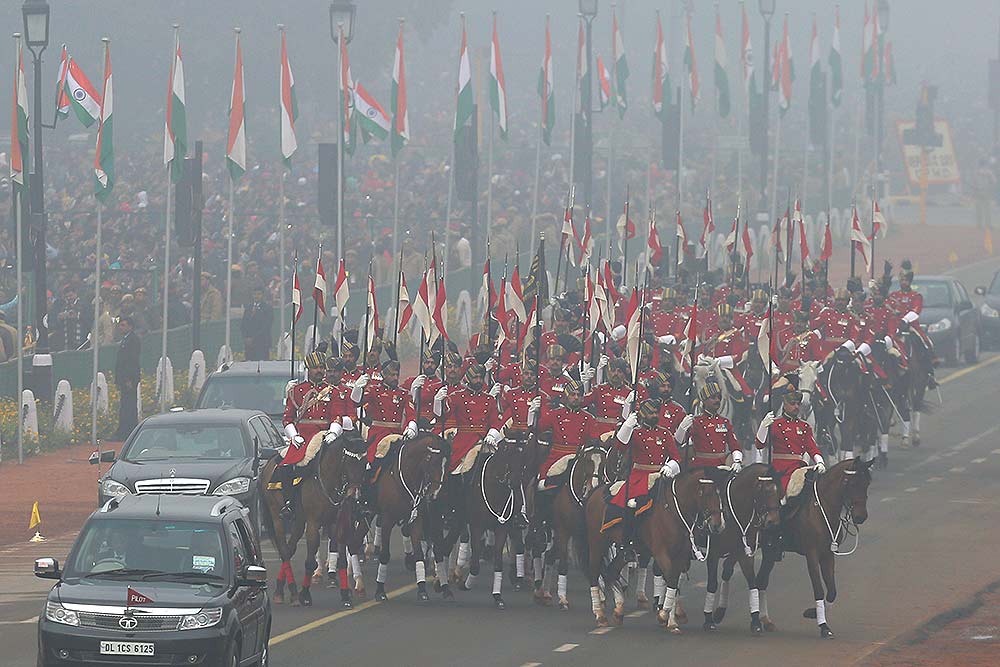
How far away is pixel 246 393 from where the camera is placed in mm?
29922

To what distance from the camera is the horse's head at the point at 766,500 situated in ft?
70.0

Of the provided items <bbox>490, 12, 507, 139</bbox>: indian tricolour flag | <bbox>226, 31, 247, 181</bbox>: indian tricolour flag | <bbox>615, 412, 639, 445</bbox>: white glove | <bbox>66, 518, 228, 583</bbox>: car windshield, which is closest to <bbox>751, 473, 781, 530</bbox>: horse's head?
<bbox>615, 412, 639, 445</bbox>: white glove

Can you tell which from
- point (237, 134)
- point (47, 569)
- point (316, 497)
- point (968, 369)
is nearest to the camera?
point (47, 569)

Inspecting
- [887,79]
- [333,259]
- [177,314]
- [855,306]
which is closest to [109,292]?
[177,314]

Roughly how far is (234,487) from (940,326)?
72.5 feet

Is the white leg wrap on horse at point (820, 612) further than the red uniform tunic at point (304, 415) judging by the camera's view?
No

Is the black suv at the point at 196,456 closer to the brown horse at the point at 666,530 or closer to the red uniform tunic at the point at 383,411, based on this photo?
the red uniform tunic at the point at 383,411

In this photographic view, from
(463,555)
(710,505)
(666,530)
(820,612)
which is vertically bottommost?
(820,612)

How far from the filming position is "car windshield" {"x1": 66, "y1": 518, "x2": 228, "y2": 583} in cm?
1755

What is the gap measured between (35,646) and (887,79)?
5887cm

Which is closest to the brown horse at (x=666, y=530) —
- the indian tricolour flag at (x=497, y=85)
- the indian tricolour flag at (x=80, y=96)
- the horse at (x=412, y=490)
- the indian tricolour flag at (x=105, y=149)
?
the horse at (x=412, y=490)

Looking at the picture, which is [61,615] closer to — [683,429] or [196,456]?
[683,429]

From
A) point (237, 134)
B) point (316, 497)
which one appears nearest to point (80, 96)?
point (237, 134)

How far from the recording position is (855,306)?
3356cm
